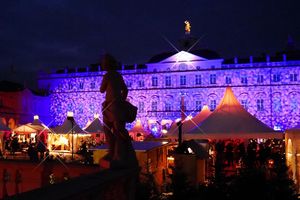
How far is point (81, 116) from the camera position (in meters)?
51.4

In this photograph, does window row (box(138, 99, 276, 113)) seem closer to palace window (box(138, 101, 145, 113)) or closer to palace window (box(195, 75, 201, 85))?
palace window (box(138, 101, 145, 113))

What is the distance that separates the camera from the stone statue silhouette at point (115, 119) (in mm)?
6074

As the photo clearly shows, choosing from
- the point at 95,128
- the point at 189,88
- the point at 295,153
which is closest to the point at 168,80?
the point at 189,88

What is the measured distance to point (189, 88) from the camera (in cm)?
4756

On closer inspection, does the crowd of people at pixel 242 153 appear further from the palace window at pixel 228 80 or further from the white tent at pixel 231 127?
the palace window at pixel 228 80

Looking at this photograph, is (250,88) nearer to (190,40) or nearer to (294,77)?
(294,77)

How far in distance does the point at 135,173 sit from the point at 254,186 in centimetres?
247

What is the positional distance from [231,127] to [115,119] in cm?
772

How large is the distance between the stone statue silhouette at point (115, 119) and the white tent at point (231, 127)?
22.8ft

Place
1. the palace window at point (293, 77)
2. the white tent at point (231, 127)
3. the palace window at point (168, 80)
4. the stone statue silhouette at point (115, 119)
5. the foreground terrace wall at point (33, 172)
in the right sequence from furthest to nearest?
the palace window at point (168, 80) → the palace window at point (293, 77) → the white tent at point (231, 127) → the foreground terrace wall at point (33, 172) → the stone statue silhouette at point (115, 119)

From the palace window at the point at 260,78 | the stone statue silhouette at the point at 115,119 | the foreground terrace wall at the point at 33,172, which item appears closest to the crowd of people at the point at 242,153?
the foreground terrace wall at the point at 33,172

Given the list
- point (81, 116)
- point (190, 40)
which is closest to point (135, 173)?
point (81, 116)

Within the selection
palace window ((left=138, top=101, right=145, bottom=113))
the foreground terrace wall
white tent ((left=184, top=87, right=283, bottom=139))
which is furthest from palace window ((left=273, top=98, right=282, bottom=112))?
the foreground terrace wall

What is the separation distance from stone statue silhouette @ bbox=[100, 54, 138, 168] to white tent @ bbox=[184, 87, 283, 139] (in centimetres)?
693
